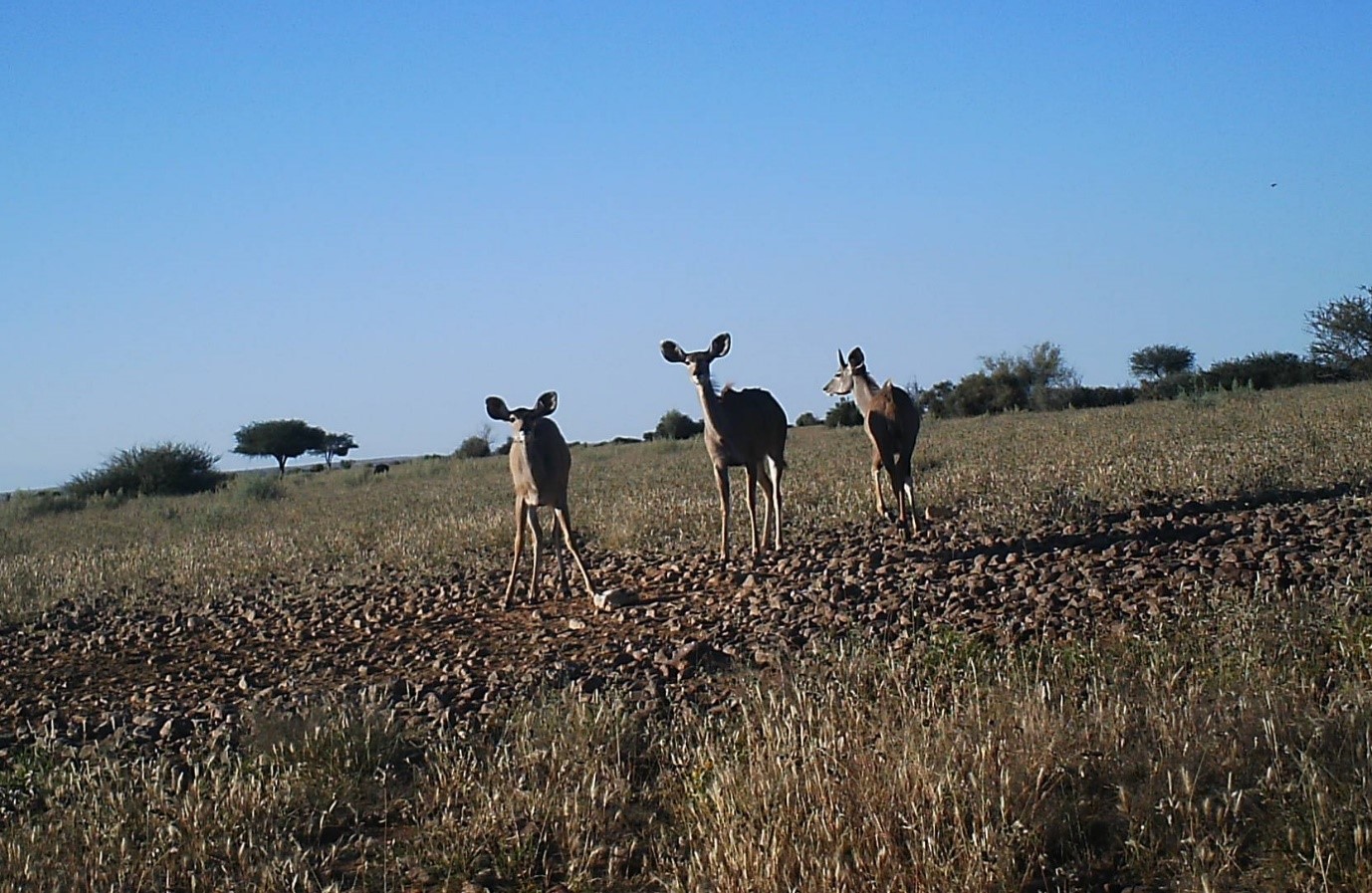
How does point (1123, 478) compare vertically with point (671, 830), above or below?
above

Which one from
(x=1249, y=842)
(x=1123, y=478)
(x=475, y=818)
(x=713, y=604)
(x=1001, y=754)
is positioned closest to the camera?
(x=1249, y=842)

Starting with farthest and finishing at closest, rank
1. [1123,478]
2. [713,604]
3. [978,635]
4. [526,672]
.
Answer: [1123,478] → [713,604] → [526,672] → [978,635]

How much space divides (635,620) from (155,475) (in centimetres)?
3241

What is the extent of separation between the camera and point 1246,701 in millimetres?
4766

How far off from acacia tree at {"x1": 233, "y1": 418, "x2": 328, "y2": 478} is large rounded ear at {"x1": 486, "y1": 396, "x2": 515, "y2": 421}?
47.7m

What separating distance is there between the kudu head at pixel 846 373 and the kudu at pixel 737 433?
8.21 ft

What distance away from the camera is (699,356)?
1200 centimetres

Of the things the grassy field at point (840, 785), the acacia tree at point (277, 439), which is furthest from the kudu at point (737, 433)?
the acacia tree at point (277, 439)

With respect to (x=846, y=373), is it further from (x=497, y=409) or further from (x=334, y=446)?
(x=334, y=446)

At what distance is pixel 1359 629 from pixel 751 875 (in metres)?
3.42

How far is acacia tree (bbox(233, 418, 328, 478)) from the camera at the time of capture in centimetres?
5706

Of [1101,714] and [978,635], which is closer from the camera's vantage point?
[1101,714]

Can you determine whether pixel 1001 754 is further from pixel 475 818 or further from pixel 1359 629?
pixel 1359 629

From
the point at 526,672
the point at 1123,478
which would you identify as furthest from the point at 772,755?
the point at 1123,478
